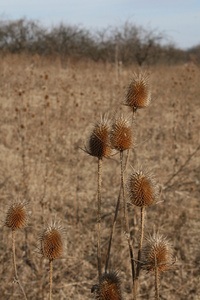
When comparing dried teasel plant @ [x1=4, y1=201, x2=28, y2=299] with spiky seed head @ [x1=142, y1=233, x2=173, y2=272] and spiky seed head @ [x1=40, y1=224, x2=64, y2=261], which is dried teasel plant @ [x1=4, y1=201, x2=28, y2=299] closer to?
spiky seed head @ [x1=40, y1=224, x2=64, y2=261]

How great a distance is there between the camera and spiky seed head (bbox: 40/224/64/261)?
1.40 metres

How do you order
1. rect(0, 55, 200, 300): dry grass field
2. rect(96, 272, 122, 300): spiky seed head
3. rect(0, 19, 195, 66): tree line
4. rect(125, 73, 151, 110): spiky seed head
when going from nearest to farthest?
rect(96, 272, 122, 300): spiky seed head, rect(125, 73, 151, 110): spiky seed head, rect(0, 55, 200, 300): dry grass field, rect(0, 19, 195, 66): tree line

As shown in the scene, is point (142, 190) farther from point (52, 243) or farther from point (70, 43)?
point (70, 43)

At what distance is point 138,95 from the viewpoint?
151 centimetres

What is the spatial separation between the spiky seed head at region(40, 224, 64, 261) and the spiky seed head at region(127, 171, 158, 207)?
14.8 inches

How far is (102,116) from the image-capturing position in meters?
1.54

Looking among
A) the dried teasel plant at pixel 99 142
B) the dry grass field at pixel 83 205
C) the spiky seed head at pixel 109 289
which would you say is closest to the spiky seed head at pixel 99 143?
the dried teasel plant at pixel 99 142

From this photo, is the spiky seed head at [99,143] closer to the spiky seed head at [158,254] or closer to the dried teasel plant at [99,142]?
the dried teasel plant at [99,142]

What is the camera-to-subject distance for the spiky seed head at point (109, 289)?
4.12ft

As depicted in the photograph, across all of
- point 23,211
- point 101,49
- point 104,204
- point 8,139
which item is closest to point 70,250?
point 104,204

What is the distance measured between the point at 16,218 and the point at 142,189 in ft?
2.13

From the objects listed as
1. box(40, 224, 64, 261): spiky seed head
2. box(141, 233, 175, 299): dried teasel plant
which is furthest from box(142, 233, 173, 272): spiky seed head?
box(40, 224, 64, 261): spiky seed head

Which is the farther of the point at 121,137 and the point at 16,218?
the point at 16,218

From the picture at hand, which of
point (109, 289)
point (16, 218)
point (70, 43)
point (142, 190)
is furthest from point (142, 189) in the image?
point (70, 43)
